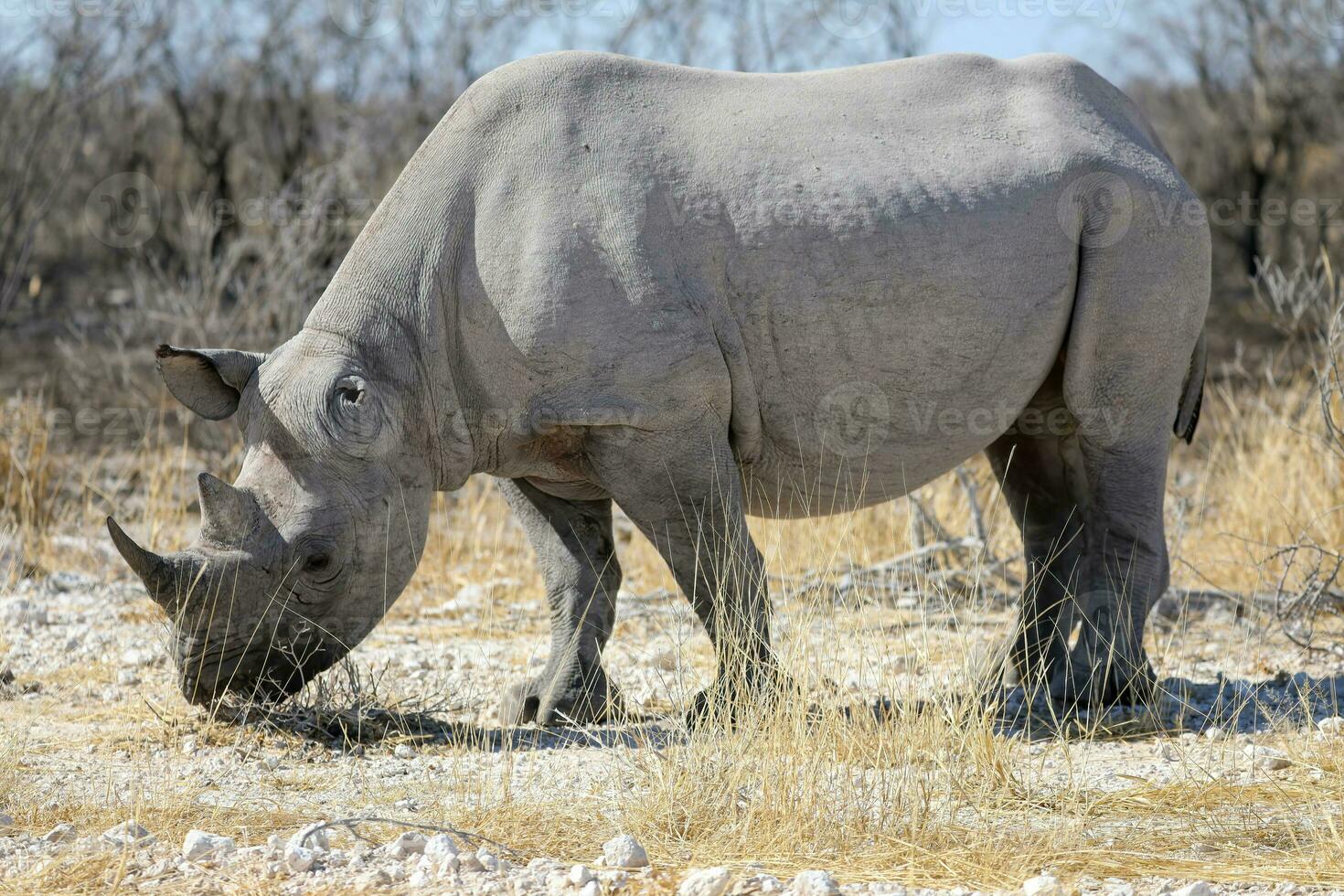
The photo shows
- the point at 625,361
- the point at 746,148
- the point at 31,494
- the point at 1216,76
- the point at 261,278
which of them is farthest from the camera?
the point at 1216,76

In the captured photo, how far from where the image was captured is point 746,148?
466 centimetres

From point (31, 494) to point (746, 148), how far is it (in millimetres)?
4655

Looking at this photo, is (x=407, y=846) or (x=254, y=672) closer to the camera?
(x=407, y=846)

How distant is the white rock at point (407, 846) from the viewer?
3.36 metres

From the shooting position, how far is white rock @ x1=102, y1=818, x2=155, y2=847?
3395mm

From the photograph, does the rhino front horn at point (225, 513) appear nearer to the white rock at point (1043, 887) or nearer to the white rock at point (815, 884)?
the white rock at point (815, 884)

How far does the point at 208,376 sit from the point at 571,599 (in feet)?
4.55

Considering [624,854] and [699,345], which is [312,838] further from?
[699,345]

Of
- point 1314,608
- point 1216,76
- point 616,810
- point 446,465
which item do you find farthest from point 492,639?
point 1216,76

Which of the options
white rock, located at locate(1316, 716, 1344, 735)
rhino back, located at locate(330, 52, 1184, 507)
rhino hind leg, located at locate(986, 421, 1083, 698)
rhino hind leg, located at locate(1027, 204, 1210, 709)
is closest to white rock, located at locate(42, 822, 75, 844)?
rhino back, located at locate(330, 52, 1184, 507)

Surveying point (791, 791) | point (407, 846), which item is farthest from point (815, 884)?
point (407, 846)

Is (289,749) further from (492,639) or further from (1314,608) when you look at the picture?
(1314,608)

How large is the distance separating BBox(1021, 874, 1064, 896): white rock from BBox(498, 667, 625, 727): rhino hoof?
6.45ft

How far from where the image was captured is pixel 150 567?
164 inches
